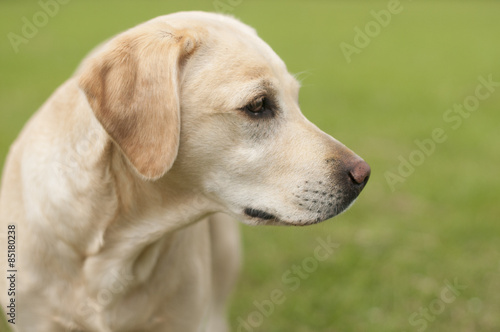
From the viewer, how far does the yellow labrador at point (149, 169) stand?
2492 millimetres

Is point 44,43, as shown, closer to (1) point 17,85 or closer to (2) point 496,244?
(1) point 17,85

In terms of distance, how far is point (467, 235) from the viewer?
537 centimetres

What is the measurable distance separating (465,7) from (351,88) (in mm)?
13309

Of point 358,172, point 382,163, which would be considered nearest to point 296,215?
point 358,172

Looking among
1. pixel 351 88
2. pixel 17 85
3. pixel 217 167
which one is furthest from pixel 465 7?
pixel 217 167

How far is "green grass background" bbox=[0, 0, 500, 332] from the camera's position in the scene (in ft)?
14.7

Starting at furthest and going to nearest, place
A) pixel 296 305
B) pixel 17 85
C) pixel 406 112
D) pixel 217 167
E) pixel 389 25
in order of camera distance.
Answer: pixel 389 25, pixel 17 85, pixel 406 112, pixel 296 305, pixel 217 167
